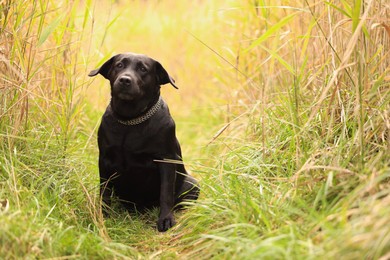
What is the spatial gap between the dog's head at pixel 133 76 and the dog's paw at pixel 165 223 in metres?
0.67

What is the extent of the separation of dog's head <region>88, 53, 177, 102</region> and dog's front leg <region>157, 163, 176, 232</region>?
42 centimetres

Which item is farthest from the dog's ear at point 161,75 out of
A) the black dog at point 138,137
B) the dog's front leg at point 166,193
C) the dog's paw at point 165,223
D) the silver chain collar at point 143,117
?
the dog's paw at point 165,223

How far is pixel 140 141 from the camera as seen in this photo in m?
3.46

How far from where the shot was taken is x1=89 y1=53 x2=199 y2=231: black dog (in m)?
3.46

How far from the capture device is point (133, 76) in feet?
11.2

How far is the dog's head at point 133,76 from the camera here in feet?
11.1

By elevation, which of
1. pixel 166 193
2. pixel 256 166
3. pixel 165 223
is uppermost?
pixel 256 166

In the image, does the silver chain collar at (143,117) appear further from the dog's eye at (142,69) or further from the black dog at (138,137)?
the dog's eye at (142,69)

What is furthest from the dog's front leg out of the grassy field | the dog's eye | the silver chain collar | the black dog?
the dog's eye

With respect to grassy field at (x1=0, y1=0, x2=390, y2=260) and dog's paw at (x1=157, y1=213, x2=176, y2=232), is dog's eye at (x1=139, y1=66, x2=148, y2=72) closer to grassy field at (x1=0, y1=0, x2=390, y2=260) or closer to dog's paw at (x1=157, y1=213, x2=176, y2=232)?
grassy field at (x1=0, y1=0, x2=390, y2=260)

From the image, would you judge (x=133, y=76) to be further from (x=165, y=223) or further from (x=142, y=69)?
(x=165, y=223)

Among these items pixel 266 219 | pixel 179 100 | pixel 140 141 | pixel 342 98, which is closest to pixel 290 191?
pixel 266 219

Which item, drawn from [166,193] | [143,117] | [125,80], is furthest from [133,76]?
[166,193]

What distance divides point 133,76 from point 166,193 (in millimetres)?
678
